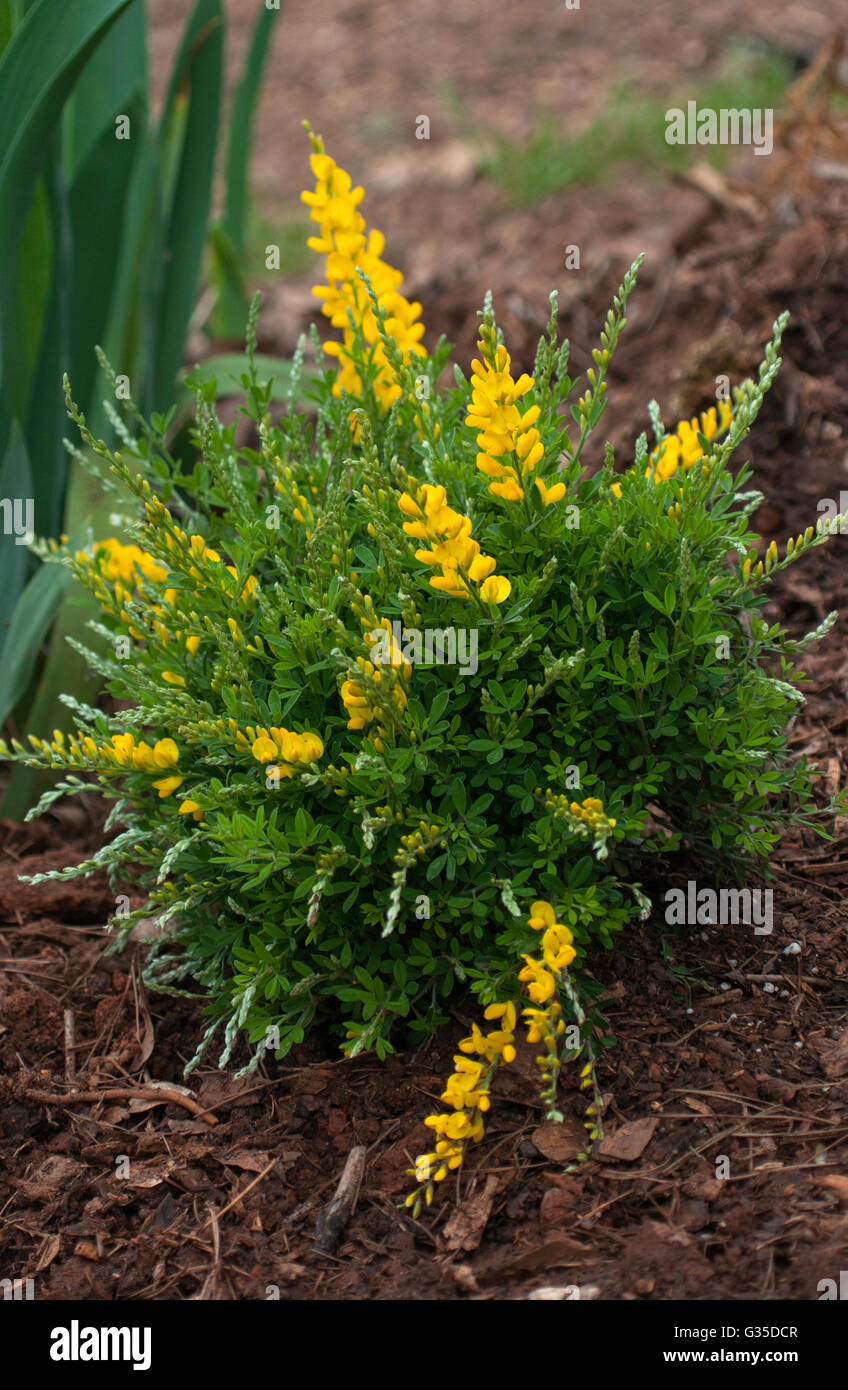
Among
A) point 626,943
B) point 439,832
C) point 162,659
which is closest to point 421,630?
point 439,832

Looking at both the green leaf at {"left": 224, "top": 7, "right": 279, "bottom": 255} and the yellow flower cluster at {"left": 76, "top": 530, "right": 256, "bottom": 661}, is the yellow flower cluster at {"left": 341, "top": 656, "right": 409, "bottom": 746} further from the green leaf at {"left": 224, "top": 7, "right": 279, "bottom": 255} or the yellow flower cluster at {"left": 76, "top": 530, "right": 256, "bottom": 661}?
the green leaf at {"left": 224, "top": 7, "right": 279, "bottom": 255}

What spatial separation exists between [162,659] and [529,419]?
26.5 inches

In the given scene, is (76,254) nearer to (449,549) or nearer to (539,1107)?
(449,549)

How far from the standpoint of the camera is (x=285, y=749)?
1604 millimetres

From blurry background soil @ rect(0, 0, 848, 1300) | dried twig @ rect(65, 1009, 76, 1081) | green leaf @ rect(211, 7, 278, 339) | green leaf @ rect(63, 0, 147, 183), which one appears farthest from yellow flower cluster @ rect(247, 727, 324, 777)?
green leaf @ rect(211, 7, 278, 339)

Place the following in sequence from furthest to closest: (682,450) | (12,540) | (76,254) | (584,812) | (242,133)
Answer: (242,133)
(76,254)
(12,540)
(682,450)
(584,812)

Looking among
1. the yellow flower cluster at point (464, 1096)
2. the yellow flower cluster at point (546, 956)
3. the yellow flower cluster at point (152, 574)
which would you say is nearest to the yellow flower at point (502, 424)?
the yellow flower cluster at point (152, 574)

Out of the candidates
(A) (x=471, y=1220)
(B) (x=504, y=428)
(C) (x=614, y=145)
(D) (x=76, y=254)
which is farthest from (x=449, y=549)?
(C) (x=614, y=145)

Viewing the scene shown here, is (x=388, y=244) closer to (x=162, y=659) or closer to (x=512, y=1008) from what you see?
(x=162, y=659)

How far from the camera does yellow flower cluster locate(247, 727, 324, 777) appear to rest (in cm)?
160

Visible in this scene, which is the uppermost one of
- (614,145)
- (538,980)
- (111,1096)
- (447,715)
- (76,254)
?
(614,145)

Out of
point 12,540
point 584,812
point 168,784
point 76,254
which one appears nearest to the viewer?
point 584,812

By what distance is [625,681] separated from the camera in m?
1.66

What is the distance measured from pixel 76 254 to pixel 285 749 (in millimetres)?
1641
